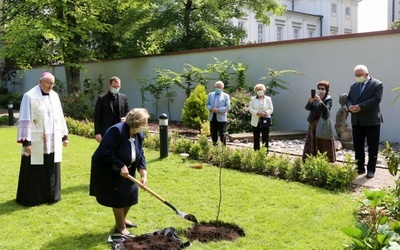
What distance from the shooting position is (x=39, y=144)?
6.37m

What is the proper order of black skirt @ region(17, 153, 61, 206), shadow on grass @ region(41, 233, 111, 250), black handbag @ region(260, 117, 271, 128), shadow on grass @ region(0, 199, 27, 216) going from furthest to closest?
1. black handbag @ region(260, 117, 271, 128)
2. black skirt @ region(17, 153, 61, 206)
3. shadow on grass @ region(0, 199, 27, 216)
4. shadow on grass @ region(41, 233, 111, 250)

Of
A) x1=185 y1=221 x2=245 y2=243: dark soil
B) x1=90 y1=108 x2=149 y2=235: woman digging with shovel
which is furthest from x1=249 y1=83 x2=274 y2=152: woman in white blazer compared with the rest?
x1=90 y1=108 x2=149 y2=235: woman digging with shovel

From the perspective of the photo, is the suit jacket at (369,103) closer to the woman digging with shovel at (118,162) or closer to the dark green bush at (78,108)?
the woman digging with shovel at (118,162)

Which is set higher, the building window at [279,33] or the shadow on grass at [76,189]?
the building window at [279,33]

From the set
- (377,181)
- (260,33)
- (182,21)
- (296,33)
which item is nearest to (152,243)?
(377,181)

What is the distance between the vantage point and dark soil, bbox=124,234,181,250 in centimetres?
468

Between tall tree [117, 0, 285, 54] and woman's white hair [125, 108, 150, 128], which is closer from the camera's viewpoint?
woman's white hair [125, 108, 150, 128]

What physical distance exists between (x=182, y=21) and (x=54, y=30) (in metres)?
6.58

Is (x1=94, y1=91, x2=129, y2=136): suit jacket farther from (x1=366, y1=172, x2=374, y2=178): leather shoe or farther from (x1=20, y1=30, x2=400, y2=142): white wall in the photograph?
(x1=20, y1=30, x2=400, y2=142): white wall

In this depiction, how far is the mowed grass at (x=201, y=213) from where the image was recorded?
16.4ft

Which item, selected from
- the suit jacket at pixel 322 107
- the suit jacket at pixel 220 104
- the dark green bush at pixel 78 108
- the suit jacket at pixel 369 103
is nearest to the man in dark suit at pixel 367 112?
the suit jacket at pixel 369 103

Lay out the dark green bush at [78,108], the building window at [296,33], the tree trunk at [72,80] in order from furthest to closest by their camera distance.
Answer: the building window at [296,33] < the tree trunk at [72,80] < the dark green bush at [78,108]

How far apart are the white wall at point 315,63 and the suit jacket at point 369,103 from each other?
479 cm

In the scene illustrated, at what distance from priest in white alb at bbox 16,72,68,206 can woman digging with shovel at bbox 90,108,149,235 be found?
1.63 m
